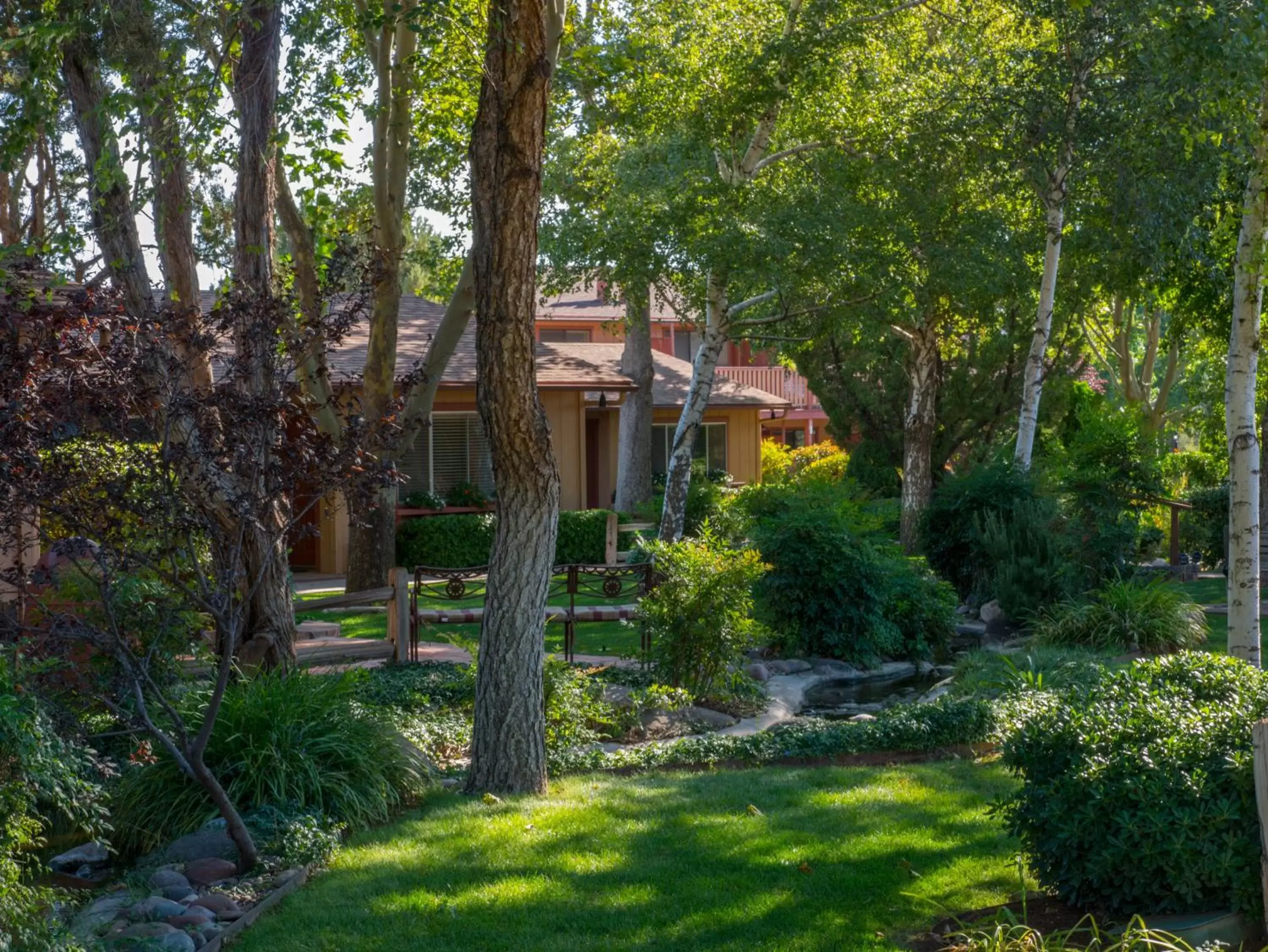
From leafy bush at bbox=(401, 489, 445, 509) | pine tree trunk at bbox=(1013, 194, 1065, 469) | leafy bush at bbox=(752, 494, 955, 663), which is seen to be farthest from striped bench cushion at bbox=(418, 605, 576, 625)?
leafy bush at bbox=(401, 489, 445, 509)

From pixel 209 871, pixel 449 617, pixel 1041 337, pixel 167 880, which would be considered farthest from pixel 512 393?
pixel 1041 337

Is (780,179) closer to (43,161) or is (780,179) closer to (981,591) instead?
(981,591)

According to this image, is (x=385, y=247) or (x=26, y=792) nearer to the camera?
(x=26, y=792)

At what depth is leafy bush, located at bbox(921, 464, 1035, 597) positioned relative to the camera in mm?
18016

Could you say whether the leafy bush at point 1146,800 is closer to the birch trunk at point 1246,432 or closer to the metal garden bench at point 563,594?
the birch trunk at point 1246,432

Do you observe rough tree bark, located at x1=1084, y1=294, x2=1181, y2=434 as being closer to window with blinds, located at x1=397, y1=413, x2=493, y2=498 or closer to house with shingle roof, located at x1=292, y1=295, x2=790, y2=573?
house with shingle roof, located at x1=292, y1=295, x2=790, y2=573

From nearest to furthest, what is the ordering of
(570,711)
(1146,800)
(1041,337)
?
(1146,800)
(570,711)
(1041,337)

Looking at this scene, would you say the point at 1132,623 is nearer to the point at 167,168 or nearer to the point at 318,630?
the point at 318,630

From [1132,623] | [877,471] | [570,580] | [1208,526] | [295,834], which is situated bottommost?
[295,834]

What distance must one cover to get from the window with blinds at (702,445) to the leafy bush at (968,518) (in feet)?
40.3

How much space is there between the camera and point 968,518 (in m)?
18.2

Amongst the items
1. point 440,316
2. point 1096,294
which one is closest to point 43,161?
point 440,316

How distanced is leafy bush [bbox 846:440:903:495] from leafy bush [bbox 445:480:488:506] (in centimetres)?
919

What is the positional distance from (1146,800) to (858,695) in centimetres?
861
